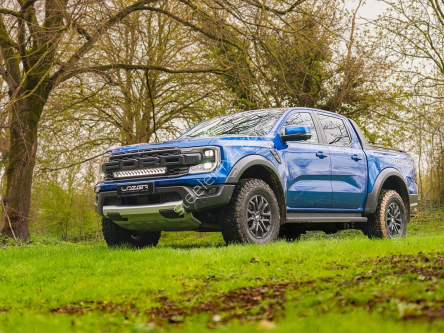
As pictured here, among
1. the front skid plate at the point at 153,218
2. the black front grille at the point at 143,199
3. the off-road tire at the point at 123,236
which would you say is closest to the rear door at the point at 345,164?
the front skid plate at the point at 153,218

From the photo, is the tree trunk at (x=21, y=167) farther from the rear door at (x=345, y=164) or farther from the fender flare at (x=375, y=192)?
the fender flare at (x=375, y=192)

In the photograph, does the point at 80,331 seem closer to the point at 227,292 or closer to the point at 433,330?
the point at 227,292

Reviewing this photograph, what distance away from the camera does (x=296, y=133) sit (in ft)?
26.2

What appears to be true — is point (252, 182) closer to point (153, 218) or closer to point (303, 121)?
point (153, 218)

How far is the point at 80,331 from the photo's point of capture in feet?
11.4

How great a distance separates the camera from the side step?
27.1 ft

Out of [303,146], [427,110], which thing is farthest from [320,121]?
[427,110]

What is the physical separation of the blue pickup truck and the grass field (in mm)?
607

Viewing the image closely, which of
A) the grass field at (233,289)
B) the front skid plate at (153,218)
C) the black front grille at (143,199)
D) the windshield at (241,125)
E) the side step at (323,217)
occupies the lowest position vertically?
the grass field at (233,289)

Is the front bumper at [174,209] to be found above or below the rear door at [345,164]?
below

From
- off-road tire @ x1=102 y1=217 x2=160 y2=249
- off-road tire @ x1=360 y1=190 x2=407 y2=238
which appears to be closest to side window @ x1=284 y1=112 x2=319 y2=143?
off-road tire @ x1=360 y1=190 x2=407 y2=238

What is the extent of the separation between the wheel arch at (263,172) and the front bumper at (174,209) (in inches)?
12.8

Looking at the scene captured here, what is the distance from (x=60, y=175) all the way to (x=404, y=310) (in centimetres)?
1946

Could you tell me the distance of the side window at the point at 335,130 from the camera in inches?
363
